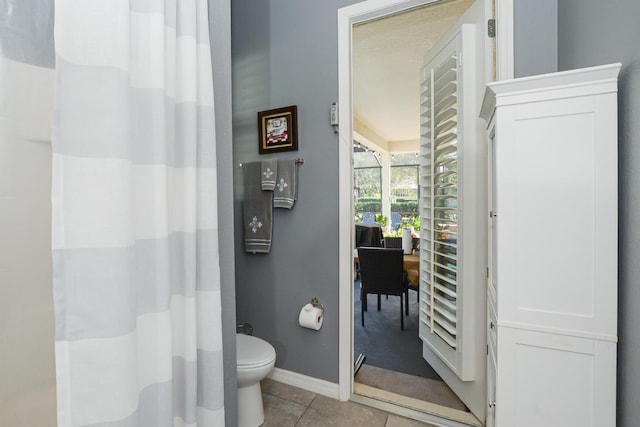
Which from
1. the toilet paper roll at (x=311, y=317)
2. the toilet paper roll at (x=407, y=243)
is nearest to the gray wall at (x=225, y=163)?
the toilet paper roll at (x=311, y=317)

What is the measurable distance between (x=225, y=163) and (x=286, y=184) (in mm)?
861

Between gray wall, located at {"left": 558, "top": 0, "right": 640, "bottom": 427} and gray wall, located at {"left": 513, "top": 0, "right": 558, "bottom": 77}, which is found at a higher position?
gray wall, located at {"left": 513, "top": 0, "right": 558, "bottom": 77}

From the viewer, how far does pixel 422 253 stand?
218 cm

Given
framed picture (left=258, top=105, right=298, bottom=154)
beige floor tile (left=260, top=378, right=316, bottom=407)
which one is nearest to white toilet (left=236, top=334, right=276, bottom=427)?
beige floor tile (left=260, top=378, right=316, bottom=407)

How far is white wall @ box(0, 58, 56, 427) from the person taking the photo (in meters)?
0.65

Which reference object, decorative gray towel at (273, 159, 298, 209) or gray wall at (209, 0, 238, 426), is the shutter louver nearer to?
decorative gray towel at (273, 159, 298, 209)

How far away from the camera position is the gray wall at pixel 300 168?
1896mm

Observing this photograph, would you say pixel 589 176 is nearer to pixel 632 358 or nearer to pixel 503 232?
pixel 503 232

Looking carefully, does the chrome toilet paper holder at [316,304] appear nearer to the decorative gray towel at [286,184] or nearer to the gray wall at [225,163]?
the decorative gray towel at [286,184]

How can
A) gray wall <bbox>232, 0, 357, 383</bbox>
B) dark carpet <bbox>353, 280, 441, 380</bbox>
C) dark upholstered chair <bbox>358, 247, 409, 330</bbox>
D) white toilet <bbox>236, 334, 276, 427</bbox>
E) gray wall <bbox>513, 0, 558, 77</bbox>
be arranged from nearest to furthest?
1. gray wall <bbox>513, 0, 558, 77</bbox>
2. white toilet <bbox>236, 334, 276, 427</bbox>
3. gray wall <bbox>232, 0, 357, 383</bbox>
4. dark carpet <bbox>353, 280, 441, 380</bbox>
5. dark upholstered chair <bbox>358, 247, 409, 330</bbox>

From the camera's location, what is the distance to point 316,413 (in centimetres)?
173

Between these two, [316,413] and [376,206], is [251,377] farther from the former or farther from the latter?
[376,206]

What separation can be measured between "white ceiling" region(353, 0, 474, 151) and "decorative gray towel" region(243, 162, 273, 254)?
1.22 metres

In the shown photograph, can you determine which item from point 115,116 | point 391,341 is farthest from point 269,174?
point 391,341
